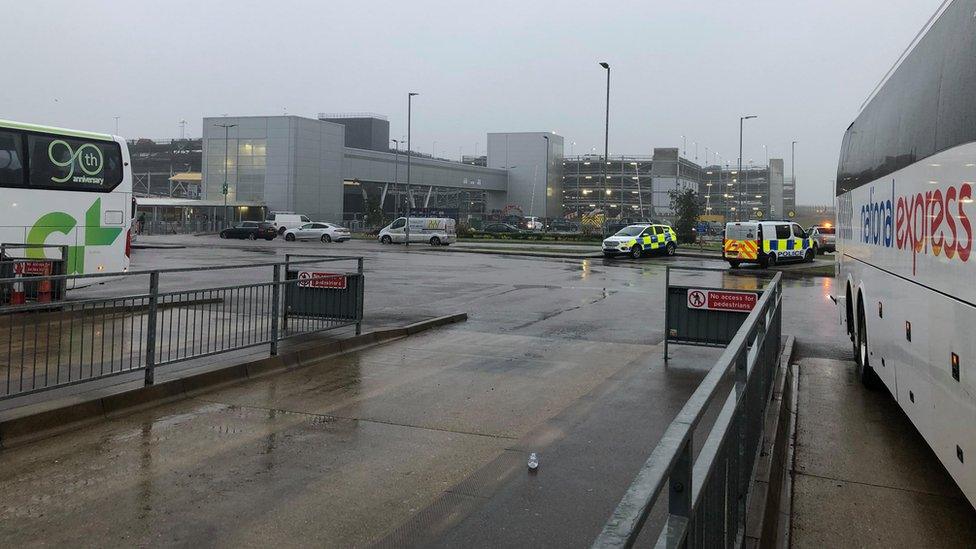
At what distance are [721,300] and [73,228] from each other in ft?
42.6

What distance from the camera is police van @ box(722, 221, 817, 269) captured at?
102ft

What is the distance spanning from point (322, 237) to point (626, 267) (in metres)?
29.8

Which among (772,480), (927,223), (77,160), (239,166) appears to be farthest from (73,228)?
(239,166)

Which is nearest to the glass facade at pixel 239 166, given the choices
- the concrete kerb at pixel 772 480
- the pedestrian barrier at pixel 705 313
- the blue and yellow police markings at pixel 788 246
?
the blue and yellow police markings at pixel 788 246

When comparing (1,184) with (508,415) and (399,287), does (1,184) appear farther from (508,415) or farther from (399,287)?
(508,415)

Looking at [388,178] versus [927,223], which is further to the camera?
[388,178]

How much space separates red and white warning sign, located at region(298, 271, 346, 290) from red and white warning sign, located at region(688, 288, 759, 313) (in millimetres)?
4698

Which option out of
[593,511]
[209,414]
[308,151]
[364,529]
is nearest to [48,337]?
[209,414]

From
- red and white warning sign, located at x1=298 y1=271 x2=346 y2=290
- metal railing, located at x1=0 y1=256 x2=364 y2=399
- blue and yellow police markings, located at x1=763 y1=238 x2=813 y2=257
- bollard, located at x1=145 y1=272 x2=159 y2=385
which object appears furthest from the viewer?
blue and yellow police markings, located at x1=763 y1=238 x2=813 y2=257

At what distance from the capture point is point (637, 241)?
36.2 m

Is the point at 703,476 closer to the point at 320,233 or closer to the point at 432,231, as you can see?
the point at 432,231

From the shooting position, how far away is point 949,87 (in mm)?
5008

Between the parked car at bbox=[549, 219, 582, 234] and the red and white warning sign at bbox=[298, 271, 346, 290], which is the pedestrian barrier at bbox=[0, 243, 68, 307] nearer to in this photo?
the red and white warning sign at bbox=[298, 271, 346, 290]

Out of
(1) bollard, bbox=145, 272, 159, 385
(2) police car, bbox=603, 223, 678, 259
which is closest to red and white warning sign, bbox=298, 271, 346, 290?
(1) bollard, bbox=145, 272, 159, 385
